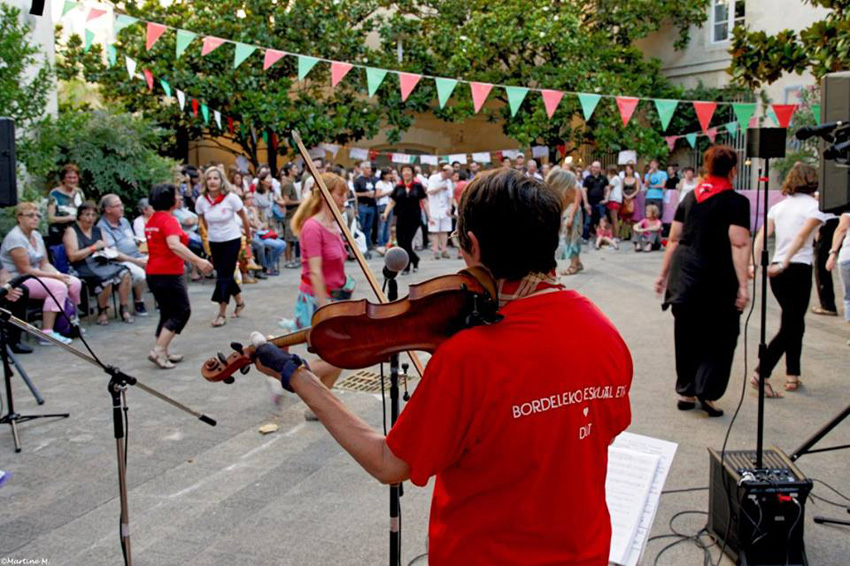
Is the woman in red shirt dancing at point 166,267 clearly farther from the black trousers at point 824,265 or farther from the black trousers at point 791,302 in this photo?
the black trousers at point 824,265

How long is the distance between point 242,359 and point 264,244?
1092 cm

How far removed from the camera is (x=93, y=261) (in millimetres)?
9047

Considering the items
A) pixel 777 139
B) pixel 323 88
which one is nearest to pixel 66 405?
pixel 777 139

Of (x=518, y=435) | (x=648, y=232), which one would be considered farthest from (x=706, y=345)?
(x=648, y=232)

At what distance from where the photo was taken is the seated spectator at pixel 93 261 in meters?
8.84

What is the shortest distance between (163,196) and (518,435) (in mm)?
5897

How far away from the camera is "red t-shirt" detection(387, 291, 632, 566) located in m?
1.70

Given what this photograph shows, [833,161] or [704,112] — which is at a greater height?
[704,112]

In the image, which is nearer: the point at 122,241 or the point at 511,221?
the point at 511,221

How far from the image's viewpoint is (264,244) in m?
13.0

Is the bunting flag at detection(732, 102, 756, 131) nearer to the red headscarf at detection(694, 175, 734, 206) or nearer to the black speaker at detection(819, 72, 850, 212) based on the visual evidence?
the red headscarf at detection(694, 175, 734, 206)

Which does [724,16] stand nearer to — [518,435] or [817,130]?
[817,130]

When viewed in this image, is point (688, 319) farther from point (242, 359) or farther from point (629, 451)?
point (242, 359)

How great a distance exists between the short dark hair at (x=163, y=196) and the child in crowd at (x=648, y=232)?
11.3m
